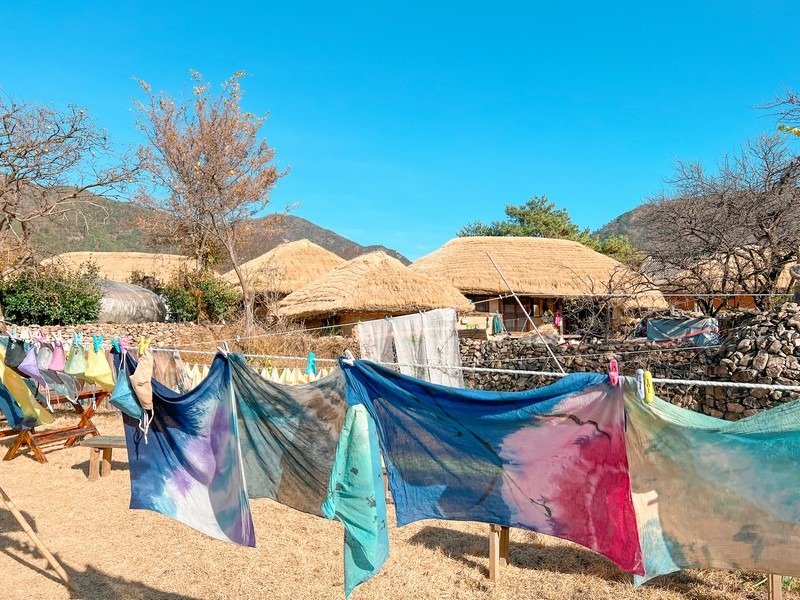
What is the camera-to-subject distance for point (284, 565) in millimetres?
4547

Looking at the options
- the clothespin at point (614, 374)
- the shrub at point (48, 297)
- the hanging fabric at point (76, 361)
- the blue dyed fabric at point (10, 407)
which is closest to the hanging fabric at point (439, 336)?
the hanging fabric at point (76, 361)

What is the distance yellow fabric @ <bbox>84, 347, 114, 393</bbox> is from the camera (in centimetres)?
590

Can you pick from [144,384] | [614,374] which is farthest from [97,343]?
[614,374]

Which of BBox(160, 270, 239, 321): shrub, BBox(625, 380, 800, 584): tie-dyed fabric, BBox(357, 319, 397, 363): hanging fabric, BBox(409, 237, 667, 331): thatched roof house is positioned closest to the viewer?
BBox(625, 380, 800, 584): tie-dyed fabric

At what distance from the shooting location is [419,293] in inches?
683

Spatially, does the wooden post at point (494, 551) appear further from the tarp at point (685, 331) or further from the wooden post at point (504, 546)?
the tarp at point (685, 331)

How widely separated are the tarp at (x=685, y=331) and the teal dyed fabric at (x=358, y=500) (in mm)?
7605

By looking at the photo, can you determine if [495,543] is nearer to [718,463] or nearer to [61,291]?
[718,463]

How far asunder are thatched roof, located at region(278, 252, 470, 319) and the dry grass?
36.3 ft

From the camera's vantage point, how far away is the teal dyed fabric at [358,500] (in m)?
2.72

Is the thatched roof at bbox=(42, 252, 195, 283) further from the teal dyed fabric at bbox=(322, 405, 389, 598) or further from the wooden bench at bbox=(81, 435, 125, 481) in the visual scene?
the teal dyed fabric at bbox=(322, 405, 389, 598)

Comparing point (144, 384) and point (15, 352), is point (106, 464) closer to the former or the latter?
point (15, 352)

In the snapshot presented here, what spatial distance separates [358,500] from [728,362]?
20.6ft

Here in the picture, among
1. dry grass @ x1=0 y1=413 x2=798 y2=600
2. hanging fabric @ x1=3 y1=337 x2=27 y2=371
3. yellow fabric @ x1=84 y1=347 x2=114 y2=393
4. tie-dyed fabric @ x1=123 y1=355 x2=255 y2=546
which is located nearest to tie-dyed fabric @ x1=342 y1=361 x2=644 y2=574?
tie-dyed fabric @ x1=123 y1=355 x2=255 y2=546
